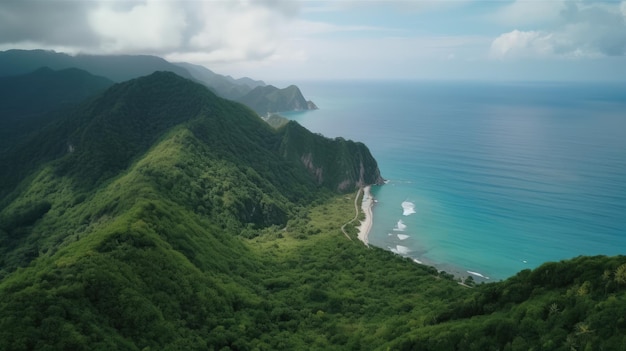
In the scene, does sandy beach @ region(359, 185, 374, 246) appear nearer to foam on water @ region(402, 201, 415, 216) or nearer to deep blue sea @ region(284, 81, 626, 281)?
deep blue sea @ region(284, 81, 626, 281)

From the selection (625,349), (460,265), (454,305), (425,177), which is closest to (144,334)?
(454,305)

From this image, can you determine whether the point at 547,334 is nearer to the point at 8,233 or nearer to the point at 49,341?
the point at 49,341

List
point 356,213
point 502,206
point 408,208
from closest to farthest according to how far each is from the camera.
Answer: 1. point 356,213
2. point 502,206
3. point 408,208

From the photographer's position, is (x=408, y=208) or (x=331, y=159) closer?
(x=408, y=208)

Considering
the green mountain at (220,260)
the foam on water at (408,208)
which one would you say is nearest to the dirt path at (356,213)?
the green mountain at (220,260)

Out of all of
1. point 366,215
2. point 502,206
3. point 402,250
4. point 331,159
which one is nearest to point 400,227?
point 366,215

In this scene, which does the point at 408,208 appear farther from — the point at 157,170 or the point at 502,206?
the point at 157,170
